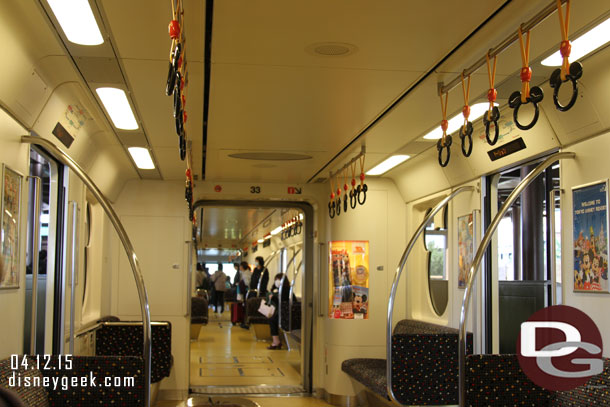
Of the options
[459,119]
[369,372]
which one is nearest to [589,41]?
[459,119]

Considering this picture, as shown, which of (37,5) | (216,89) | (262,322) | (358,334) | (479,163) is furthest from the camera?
(262,322)

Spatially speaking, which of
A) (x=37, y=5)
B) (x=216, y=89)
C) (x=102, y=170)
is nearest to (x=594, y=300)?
(x=216, y=89)

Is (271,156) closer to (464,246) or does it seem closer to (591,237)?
(464,246)

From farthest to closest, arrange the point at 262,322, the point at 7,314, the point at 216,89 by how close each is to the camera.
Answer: the point at 262,322 < the point at 216,89 < the point at 7,314

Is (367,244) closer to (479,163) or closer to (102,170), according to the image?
(479,163)

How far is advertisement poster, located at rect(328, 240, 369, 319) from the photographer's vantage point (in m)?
8.66

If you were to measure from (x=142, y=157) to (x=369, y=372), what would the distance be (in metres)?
3.38

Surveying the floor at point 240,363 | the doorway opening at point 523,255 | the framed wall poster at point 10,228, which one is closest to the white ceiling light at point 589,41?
the doorway opening at point 523,255

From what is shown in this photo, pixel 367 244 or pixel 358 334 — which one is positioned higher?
pixel 367 244

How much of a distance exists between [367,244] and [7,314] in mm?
5255

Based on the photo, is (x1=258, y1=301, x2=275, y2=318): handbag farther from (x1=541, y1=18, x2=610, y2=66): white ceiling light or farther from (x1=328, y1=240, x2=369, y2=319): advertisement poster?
(x1=541, y1=18, x2=610, y2=66): white ceiling light

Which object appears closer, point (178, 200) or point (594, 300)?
point (594, 300)

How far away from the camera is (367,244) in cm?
873

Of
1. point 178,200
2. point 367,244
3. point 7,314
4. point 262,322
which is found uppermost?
point 178,200
